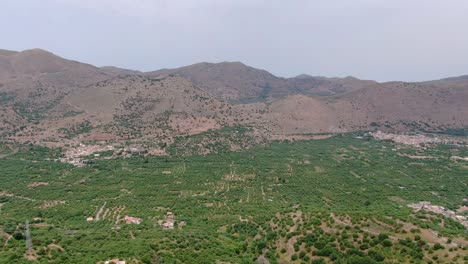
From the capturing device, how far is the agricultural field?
36.7 m

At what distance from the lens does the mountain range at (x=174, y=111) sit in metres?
113

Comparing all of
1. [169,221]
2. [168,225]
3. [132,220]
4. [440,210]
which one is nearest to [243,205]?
[169,221]

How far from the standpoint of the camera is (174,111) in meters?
130

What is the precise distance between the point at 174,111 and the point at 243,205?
7448 cm

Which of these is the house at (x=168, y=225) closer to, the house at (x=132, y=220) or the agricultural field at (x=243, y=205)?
the agricultural field at (x=243, y=205)

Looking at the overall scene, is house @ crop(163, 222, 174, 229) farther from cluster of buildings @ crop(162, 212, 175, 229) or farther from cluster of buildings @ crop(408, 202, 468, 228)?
cluster of buildings @ crop(408, 202, 468, 228)

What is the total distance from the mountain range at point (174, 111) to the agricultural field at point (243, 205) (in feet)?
46.0

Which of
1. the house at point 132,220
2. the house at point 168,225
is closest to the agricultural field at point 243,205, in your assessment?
the house at point 168,225

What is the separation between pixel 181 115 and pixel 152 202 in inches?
2558

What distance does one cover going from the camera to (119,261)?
113ft

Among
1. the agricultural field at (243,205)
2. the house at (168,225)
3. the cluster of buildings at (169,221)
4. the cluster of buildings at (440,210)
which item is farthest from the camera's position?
the cluster of buildings at (440,210)

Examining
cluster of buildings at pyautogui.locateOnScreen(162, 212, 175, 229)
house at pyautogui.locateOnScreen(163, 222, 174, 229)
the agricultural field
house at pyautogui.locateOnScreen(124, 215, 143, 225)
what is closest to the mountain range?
the agricultural field

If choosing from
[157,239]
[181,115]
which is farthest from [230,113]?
[157,239]

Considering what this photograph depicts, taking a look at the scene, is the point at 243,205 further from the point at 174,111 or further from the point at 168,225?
the point at 174,111
